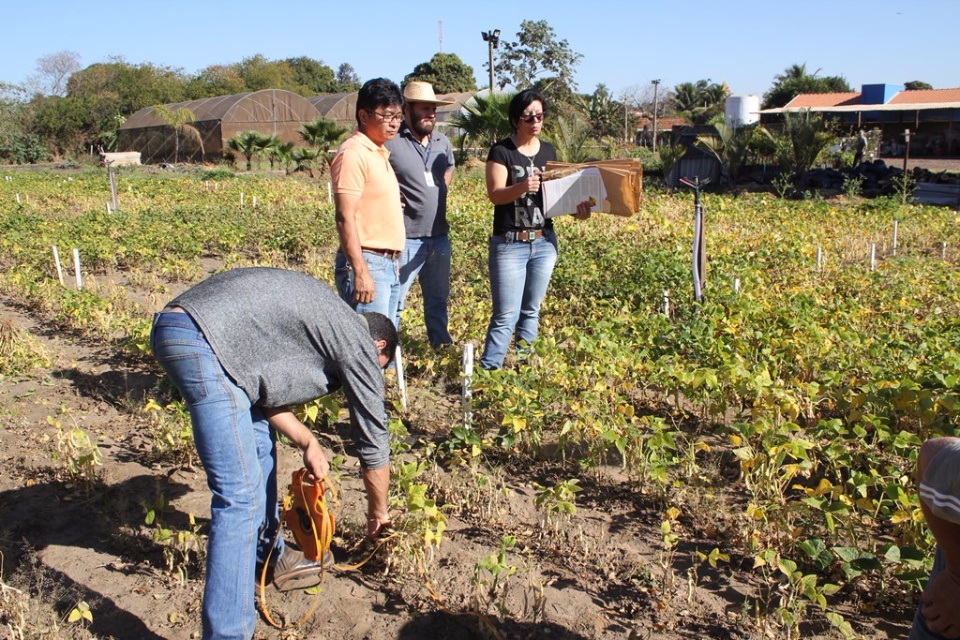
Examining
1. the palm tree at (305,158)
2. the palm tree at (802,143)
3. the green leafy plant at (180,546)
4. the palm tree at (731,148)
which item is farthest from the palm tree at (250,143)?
the green leafy plant at (180,546)

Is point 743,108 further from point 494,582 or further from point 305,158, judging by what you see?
point 494,582

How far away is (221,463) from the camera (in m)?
2.22

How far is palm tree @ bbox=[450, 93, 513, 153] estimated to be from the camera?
17.1 metres

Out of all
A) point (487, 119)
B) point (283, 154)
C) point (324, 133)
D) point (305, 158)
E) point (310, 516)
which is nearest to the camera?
point (310, 516)

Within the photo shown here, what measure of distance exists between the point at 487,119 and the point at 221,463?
15885 mm

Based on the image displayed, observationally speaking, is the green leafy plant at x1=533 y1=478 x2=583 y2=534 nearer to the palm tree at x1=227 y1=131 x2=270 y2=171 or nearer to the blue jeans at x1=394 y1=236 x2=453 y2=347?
the blue jeans at x1=394 y1=236 x2=453 y2=347

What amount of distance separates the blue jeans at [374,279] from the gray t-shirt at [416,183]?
0.35 meters

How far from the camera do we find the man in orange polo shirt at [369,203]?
3.49m

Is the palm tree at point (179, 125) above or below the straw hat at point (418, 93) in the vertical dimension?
above

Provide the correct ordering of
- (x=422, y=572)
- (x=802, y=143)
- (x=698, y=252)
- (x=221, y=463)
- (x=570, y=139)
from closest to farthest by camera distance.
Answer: (x=221, y=463)
(x=422, y=572)
(x=698, y=252)
(x=802, y=143)
(x=570, y=139)

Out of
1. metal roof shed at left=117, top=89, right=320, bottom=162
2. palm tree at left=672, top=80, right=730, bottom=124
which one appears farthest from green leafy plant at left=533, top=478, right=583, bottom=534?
palm tree at left=672, top=80, right=730, bottom=124

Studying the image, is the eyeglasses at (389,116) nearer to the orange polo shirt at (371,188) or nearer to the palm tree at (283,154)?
the orange polo shirt at (371,188)

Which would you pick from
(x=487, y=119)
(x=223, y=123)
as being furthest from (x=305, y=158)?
(x=487, y=119)

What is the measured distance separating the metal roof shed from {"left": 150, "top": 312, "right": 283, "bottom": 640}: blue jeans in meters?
29.7
